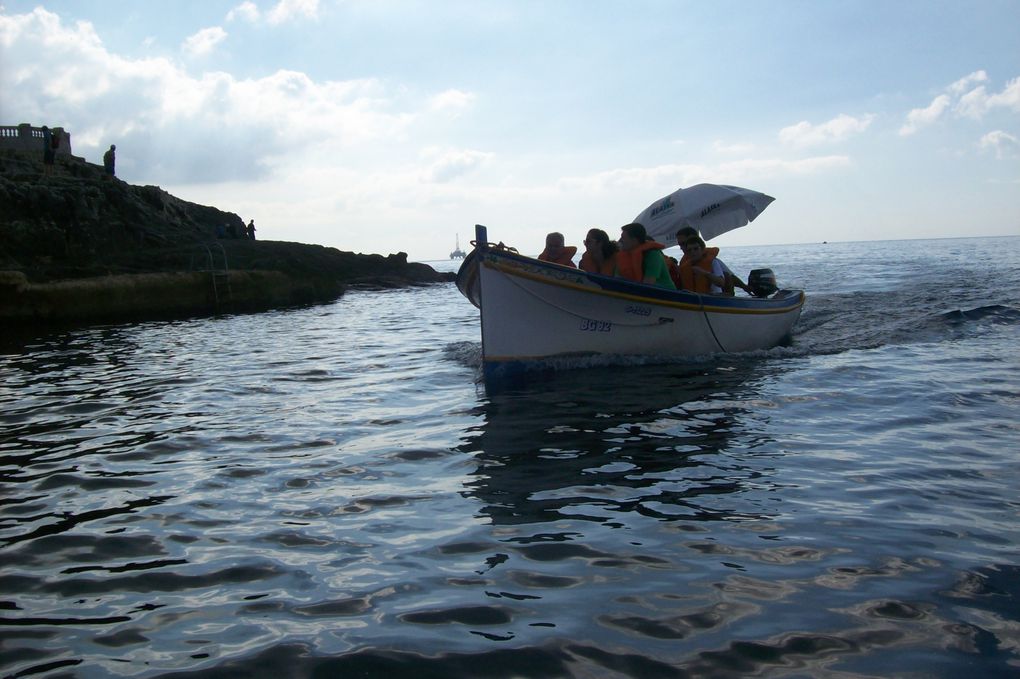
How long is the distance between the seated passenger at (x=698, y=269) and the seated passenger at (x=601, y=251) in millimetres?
1247

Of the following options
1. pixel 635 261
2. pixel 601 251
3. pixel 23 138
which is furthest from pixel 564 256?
pixel 23 138

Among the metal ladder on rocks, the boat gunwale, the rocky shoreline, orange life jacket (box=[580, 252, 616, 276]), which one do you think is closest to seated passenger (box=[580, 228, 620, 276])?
orange life jacket (box=[580, 252, 616, 276])

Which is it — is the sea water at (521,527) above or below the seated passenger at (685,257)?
below

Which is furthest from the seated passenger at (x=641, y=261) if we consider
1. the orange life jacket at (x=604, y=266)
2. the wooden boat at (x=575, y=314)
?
the wooden boat at (x=575, y=314)

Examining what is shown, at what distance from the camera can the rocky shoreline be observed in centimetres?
2175

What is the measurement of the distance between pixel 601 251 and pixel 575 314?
137cm

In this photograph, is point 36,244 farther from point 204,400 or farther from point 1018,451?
point 1018,451

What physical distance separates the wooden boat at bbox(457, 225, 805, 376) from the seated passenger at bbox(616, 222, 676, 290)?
0.47 m

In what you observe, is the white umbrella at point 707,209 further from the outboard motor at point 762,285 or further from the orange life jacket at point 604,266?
the orange life jacket at point 604,266

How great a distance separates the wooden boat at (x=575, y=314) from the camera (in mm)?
10500

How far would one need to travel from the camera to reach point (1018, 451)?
587 cm

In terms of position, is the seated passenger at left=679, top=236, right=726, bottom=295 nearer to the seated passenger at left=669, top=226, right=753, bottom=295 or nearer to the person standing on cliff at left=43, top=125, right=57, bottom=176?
the seated passenger at left=669, top=226, right=753, bottom=295

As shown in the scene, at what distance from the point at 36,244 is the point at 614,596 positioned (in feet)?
99.1

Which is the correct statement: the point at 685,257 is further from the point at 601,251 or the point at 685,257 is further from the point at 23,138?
the point at 23,138
